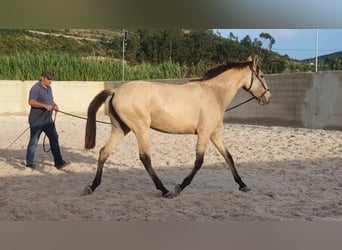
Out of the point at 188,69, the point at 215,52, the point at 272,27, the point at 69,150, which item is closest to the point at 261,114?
the point at 215,52

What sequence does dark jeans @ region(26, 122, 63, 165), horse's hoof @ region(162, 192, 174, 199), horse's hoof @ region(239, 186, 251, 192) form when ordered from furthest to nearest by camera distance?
dark jeans @ region(26, 122, 63, 165) < horse's hoof @ region(239, 186, 251, 192) < horse's hoof @ region(162, 192, 174, 199)

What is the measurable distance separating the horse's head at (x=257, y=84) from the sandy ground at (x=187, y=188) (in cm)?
92

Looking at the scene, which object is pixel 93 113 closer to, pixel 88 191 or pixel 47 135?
pixel 88 191

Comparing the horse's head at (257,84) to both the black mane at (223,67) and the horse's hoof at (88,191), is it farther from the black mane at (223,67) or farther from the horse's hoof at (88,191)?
the horse's hoof at (88,191)

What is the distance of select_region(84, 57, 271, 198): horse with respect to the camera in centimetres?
430

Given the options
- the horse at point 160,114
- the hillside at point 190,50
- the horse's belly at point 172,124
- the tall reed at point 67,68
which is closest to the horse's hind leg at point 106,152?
the horse at point 160,114

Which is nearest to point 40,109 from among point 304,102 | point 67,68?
point 304,102

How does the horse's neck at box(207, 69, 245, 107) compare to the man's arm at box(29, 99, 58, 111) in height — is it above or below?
above

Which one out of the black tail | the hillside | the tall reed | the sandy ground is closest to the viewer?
the sandy ground

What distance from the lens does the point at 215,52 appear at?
10.6 metres

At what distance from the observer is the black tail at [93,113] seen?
438 cm

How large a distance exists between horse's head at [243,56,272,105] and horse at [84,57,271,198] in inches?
12.0

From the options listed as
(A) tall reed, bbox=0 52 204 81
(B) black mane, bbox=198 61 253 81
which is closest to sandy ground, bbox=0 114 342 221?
(B) black mane, bbox=198 61 253 81

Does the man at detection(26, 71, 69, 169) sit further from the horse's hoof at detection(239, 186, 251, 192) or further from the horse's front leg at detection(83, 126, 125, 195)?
the horse's hoof at detection(239, 186, 251, 192)
